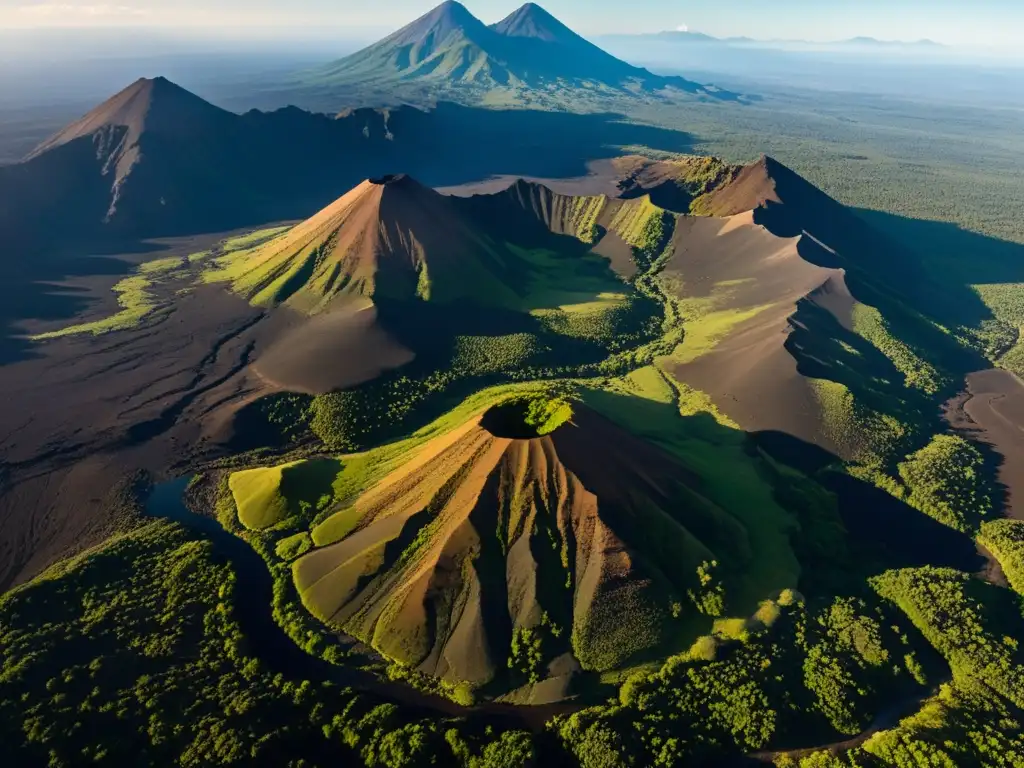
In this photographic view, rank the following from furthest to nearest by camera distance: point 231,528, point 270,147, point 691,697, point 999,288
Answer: point 270,147 → point 999,288 → point 231,528 → point 691,697

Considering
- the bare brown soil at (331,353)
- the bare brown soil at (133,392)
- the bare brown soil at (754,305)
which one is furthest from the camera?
the bare brown soil at (331,353)

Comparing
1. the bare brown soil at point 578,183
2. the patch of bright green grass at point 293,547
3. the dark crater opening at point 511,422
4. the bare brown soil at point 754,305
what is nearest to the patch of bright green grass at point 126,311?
the patch of bright green grass at point 293,547

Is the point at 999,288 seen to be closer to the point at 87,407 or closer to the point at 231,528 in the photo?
the point at 231,528

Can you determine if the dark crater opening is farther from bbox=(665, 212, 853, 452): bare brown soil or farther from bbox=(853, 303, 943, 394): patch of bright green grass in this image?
bbox=(853, 303, 943, 394): patch of bright green grass

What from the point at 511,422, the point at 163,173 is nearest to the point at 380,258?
the point at 511,422

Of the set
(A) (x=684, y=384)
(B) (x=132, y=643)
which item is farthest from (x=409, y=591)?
(A) (x=684, y=384)

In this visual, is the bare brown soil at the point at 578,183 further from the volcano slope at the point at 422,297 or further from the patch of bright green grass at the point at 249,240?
the volcano slope at the point at 422,297

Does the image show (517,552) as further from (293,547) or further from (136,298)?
(136,298)

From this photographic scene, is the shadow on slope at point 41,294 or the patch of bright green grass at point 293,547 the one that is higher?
the patch of bright green grass at point 293,547
